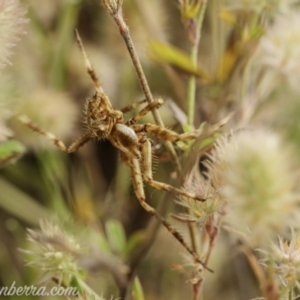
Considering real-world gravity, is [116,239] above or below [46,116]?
below

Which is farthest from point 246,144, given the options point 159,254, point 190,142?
point 159,254

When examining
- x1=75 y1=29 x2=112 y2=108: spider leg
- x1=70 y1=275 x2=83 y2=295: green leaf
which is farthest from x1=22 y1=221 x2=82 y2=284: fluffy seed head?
x1=75 y1=29 x2=112 y2=108: spider leg

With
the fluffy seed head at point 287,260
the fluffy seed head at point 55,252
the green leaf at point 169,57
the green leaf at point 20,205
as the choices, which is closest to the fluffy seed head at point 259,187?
the fluffy seed head at point 287,260

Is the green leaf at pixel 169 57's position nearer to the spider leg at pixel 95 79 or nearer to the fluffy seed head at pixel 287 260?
the spider leg at pixel 95 79

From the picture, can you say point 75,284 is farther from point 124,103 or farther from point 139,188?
point 124,103

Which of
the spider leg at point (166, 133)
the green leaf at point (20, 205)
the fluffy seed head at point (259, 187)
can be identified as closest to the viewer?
the fluffy seed head at point (259, 187)

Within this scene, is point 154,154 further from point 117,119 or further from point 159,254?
point 159,254

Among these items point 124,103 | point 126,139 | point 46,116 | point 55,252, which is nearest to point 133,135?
point 126,139

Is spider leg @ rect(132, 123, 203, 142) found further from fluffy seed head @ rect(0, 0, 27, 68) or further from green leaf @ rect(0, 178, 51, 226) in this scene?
green leaf @ rect(0, 178, 51, 226)
